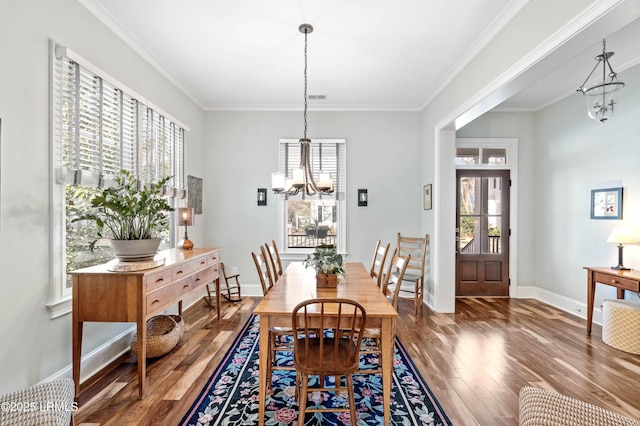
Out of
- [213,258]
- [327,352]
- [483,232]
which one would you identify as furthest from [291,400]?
[483,232]

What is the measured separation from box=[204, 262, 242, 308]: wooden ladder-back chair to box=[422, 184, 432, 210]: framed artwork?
3.06 meters

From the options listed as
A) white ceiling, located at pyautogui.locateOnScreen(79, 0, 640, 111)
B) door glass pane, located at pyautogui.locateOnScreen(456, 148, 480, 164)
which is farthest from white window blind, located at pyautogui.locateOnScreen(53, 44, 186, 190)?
door glass pane, located at pyautogui.locateOnScreen(456, 148, 480, 164)

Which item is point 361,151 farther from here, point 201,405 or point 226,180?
point 201,405

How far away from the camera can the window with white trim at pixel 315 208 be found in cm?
497

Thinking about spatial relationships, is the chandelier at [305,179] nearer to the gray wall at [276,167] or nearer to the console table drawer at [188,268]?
the console table drawer at [188,268]

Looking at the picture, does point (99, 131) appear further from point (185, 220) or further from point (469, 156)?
point (469, 156)

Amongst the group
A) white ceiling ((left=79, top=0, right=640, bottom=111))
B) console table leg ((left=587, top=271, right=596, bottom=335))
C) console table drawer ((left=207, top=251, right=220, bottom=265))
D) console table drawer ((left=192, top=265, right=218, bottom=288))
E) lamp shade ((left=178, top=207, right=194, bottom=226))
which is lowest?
console table leg ((left=587, top=271, right=596, bottom=335))

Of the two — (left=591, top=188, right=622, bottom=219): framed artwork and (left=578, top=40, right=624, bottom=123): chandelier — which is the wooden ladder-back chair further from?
(left=591, top=188, right=622, bottom=219): framed artwork

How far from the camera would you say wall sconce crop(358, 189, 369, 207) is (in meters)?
4.95

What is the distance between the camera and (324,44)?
315 centimetres

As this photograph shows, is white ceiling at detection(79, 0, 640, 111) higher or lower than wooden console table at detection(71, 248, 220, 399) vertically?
higher

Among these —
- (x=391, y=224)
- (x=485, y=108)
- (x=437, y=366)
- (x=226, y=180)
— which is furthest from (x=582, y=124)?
(x=226, y=180)

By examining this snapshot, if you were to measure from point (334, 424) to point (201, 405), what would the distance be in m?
0.94

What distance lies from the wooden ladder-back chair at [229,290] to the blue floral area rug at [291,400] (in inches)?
75.7
